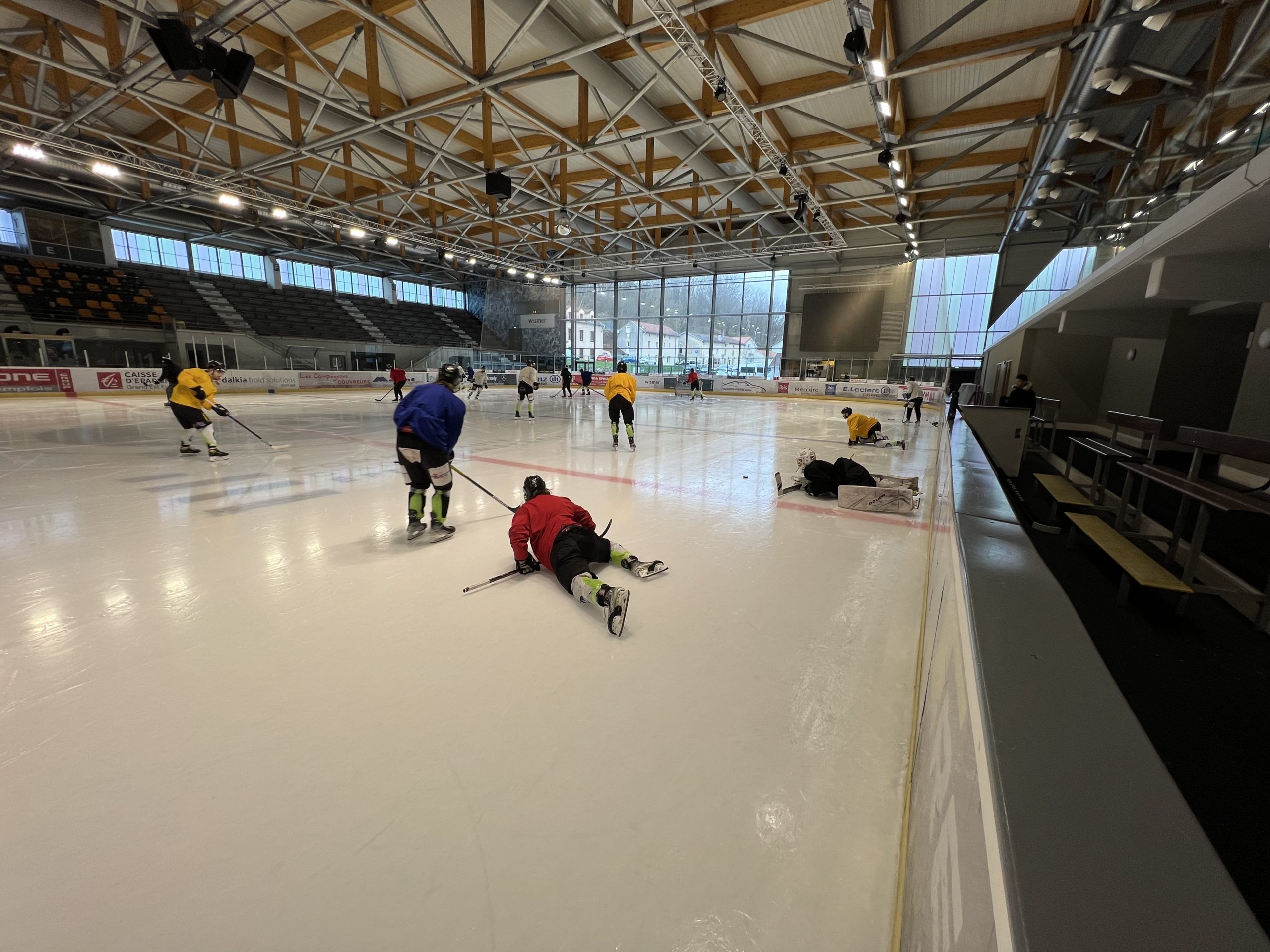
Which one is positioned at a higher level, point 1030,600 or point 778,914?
point 1030,600

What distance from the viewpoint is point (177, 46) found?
21.7 feet

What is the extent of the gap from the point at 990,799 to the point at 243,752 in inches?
93.7

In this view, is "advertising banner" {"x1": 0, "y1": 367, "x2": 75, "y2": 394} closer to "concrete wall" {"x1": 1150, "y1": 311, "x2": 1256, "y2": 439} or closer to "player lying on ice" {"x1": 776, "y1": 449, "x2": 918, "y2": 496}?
"player lying on ice" {"x1": 776, "y1": 449, "x2": 918, "y2": 496}

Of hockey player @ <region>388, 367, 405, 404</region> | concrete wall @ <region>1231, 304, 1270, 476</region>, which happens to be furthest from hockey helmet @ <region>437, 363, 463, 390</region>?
hockey player @ <region>388, 367, 405, 404</region>

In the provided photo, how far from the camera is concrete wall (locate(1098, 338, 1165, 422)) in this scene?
409 inches

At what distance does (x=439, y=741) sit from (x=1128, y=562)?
4.23m

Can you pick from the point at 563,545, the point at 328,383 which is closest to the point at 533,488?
the point at 563,545

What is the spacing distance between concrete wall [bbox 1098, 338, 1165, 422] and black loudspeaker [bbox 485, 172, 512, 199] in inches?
515

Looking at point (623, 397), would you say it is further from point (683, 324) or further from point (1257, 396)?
point (683, 324)

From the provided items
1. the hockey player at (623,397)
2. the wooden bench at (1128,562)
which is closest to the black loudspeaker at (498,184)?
the hockey player at (623,397)

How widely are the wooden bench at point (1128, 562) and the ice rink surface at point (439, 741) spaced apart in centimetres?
119

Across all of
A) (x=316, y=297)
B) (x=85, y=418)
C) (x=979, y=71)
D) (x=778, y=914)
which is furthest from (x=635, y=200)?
(x=316, y=297)

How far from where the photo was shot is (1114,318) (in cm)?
895

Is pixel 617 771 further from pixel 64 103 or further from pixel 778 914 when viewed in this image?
pixel 64 103
